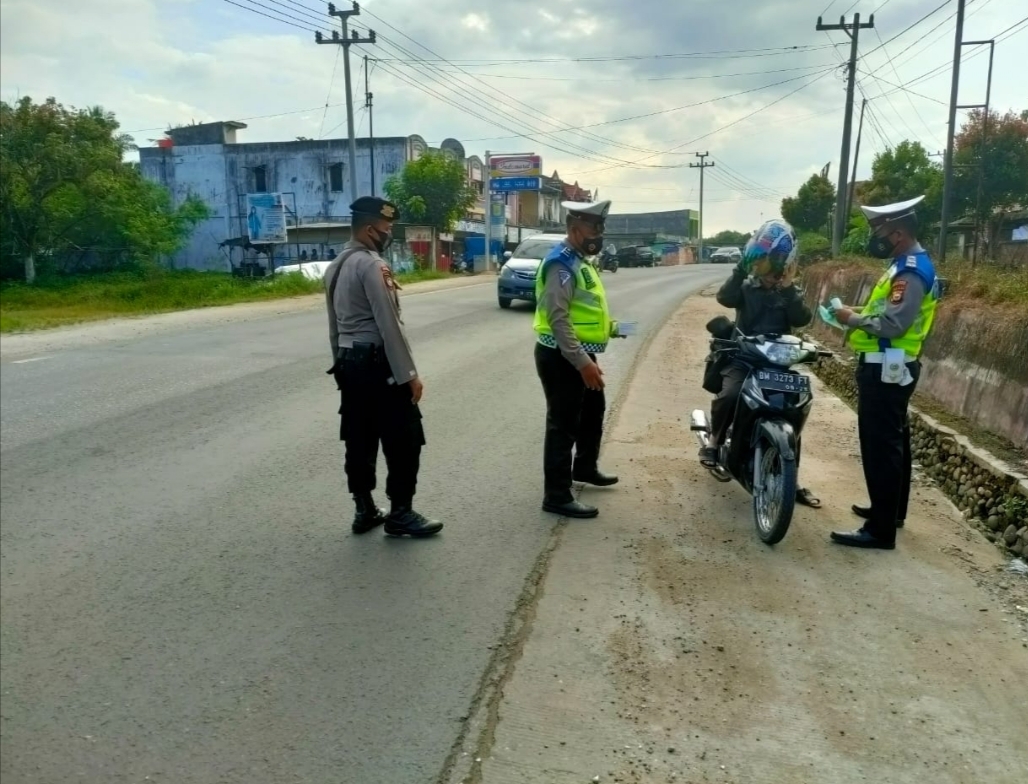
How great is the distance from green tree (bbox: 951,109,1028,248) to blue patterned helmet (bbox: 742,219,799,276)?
54.3ft

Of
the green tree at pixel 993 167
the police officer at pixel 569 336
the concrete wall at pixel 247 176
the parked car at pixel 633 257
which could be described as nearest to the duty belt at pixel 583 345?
the police officer at pixel 569 336

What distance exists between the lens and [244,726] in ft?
10.5

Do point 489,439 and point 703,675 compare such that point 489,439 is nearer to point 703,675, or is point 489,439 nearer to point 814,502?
point 814,502

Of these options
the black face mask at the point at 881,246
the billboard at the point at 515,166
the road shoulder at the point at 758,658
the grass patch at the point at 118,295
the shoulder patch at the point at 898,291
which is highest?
the billboard at the point at 515,166

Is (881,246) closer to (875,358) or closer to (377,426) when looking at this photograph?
(875,358)

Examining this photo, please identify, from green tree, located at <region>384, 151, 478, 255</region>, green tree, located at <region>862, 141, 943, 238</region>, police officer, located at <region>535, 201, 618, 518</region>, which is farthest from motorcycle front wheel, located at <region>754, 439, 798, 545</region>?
green tree, located at <region>384, 151, 478, 255</region>

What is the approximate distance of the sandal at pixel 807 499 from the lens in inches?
221

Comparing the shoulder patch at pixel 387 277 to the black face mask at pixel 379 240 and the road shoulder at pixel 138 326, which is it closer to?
the black face mask at pixel 379 240

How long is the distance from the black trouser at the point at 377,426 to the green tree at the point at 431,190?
3834cm

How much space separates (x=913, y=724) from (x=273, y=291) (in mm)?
24963

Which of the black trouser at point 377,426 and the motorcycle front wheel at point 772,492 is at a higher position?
the black trouser at point 377,426

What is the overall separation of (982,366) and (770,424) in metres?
2.80

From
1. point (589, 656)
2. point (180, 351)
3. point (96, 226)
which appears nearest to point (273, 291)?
point (180, 351)

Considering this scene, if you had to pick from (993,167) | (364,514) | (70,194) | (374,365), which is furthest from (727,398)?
(70,194)
